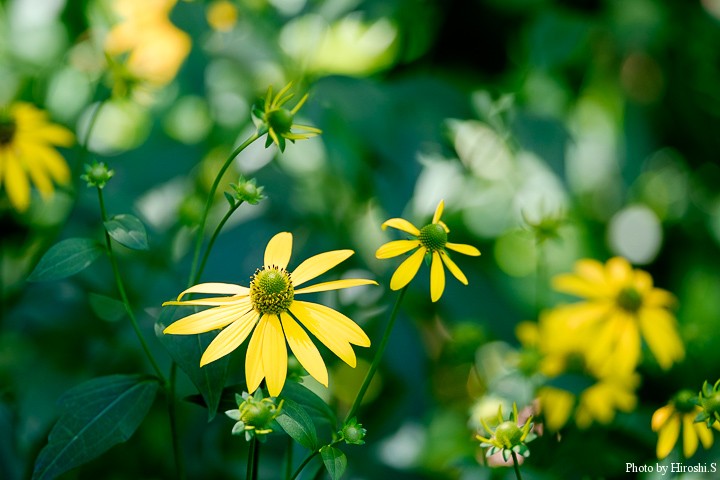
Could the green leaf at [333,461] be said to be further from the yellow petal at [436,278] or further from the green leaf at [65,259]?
the green leaf at [65,259]

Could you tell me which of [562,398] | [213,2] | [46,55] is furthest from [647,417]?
[46,55]

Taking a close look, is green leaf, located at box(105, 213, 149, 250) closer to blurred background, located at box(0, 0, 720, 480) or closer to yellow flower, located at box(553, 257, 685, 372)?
blurred background, located at box(0, 0, 720, 480)

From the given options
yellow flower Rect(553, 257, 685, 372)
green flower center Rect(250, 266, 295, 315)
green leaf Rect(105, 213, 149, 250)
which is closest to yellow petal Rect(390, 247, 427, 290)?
green flower center Rect(250, 266, 295, 315)

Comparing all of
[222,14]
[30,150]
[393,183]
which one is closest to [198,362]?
[393,183]

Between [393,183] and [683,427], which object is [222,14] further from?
[683,427]

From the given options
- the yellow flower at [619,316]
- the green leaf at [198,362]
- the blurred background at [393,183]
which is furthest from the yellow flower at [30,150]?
the yellow flower at [619,316]

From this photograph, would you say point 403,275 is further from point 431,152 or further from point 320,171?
point 320,171
